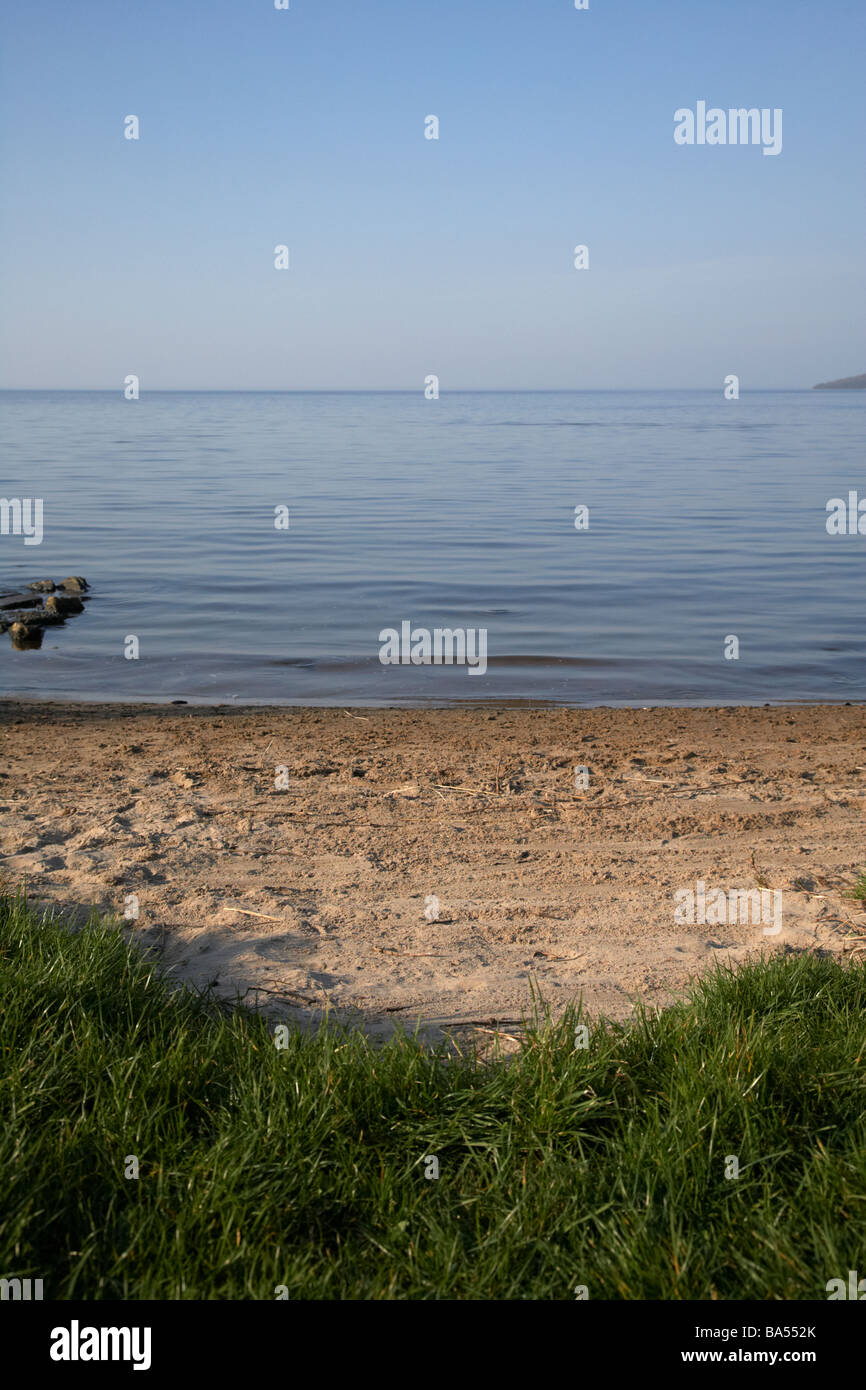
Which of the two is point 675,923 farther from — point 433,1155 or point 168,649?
point 168,649

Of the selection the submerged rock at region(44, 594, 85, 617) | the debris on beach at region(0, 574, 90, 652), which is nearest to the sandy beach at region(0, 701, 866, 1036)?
the debris on beach at region(0, 574, 90, 652)

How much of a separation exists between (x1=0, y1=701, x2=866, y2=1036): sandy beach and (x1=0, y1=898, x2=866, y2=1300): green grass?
57 centimetres

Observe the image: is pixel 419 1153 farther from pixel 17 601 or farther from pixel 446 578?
pixel 446 578

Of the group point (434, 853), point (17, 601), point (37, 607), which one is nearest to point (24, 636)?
point (37, 607)

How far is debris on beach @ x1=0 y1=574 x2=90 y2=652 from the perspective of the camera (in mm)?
12742

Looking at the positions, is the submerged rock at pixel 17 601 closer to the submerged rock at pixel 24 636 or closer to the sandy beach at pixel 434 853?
the submerged rock at pixel 24 636

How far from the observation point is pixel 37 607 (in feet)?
47.2

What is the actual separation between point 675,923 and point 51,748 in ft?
16.3

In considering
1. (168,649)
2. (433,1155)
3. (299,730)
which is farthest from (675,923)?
(168,649)

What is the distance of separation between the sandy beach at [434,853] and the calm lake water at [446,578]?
10.4ft

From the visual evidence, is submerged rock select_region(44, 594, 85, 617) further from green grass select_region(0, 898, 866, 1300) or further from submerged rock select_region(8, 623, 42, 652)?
green grass select_region(0, 898, 866, 1300)

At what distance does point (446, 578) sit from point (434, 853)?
39.6 ft

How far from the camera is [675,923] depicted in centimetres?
458

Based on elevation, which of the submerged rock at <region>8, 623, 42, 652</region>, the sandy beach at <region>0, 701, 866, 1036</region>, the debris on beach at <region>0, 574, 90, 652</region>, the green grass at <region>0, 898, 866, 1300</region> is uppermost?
the debris on beach at <region>0, 574, 90, 652</region>
